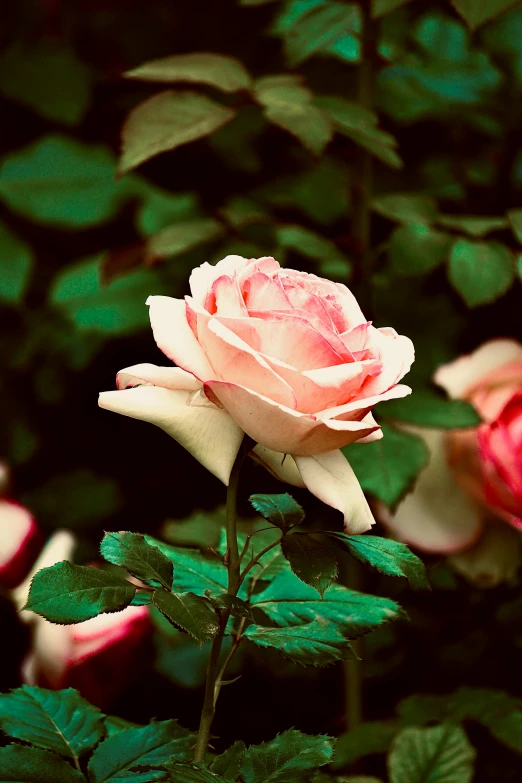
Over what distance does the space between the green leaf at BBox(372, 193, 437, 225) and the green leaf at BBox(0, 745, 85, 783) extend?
1.72 feet

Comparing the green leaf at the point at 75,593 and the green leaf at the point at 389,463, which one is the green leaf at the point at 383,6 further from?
the green leaf at the point at 75,593

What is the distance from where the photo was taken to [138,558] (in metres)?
0.36

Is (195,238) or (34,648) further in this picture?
(195,238)

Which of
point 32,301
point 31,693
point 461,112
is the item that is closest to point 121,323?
point 32,301

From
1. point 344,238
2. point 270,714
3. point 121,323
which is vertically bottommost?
point 270,714

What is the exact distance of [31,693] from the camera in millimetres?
443

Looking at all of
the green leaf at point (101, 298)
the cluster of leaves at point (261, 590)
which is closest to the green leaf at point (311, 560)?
the cluster of leaves at point (261, 590)

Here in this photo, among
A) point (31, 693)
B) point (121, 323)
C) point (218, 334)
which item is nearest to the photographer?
point (218, 334)

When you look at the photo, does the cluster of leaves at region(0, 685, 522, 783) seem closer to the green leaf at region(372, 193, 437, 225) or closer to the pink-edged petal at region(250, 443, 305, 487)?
the pink-edged petal at region(250, 443, 305, 487)

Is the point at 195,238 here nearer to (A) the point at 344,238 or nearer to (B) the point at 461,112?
(A) the point at 344,238

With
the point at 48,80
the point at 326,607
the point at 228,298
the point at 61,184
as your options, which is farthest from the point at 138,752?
the point at 48,80

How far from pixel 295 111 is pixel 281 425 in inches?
16.7

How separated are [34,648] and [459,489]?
1.21ft

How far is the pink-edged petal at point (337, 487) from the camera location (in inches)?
13.7
